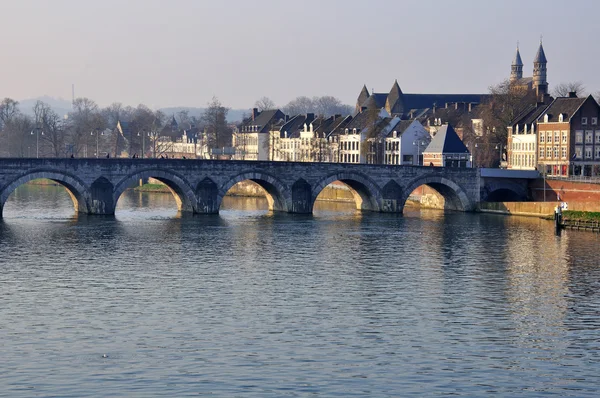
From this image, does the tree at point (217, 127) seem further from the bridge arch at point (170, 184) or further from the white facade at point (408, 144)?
the bridge arch at point (170, 184)

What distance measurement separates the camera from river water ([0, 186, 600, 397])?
1480 inches

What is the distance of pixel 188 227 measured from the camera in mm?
85062

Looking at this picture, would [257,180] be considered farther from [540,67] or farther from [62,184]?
[540,67]

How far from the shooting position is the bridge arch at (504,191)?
351ft

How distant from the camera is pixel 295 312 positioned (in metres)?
48.8

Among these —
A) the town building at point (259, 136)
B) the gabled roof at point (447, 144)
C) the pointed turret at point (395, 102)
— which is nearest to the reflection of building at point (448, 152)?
the gabled roof at point (447, 144)

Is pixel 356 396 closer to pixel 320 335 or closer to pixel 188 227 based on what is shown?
pixel 320 335

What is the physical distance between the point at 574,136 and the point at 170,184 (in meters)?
46.8

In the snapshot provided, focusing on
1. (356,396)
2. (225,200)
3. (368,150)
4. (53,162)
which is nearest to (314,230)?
(53,162)

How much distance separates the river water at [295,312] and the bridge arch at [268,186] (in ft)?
43.4

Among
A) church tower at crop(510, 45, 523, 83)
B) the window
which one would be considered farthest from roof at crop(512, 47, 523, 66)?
the window

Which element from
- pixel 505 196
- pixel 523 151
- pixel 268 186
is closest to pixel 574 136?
pixel 523 151

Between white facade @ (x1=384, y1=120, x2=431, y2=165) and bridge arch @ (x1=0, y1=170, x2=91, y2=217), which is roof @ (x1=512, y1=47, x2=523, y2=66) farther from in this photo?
bridge arch @ (x1=0, y1=170, x2=91, y2=217)

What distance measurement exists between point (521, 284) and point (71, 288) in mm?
23593
